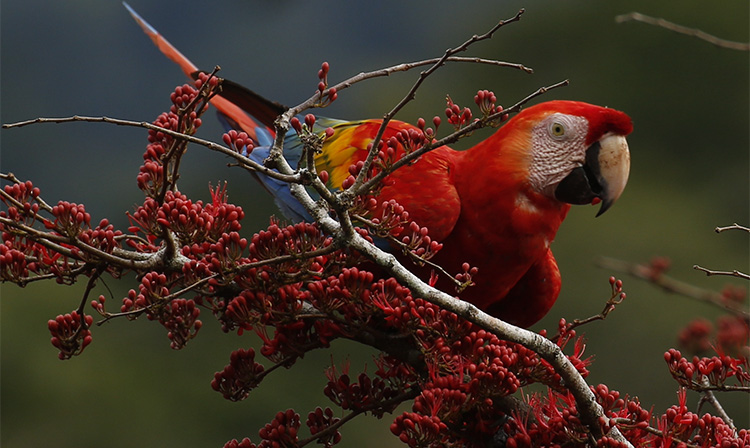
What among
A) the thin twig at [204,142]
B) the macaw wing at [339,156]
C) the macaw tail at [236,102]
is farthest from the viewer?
the macaw tail at [236,102]

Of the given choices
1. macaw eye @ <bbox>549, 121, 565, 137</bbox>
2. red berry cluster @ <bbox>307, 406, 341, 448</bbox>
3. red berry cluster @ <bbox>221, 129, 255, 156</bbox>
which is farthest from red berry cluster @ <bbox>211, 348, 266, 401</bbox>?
macaw eye @ <bbox>549, 121, 565, 137</bbox>

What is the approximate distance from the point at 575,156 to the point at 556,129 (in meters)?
0.06

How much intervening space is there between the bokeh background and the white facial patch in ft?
16.7

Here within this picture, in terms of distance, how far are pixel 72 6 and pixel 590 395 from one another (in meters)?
12.2

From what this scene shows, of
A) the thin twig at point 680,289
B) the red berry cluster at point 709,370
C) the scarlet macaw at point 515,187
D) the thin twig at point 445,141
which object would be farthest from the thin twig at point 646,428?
the scarlet macaw at point 515,187

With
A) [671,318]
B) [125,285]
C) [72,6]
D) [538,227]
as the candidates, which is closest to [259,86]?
[125,285]

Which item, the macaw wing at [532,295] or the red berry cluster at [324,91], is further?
the macaw wing at [532,295]

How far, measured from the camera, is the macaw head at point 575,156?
1465 millimetres

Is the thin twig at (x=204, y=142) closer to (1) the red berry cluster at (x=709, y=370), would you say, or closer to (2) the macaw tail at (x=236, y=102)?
(1) the red berry cluster at (x=709, y=370)

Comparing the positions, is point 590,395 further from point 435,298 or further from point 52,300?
point 52,300

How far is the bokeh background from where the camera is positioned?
741 cm

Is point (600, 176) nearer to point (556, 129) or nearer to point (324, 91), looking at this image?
point (556, 129)

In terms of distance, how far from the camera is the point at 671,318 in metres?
7.21

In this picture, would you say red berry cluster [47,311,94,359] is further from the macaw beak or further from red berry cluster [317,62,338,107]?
the macaw beak
